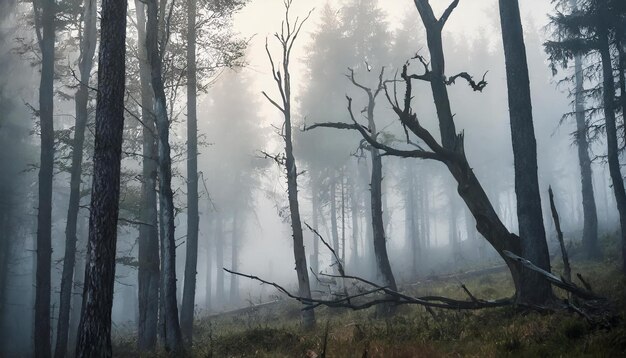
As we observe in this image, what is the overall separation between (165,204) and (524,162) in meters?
7.55

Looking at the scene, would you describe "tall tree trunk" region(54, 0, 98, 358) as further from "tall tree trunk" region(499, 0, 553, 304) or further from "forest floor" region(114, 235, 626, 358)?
"tall tree trunk" region(499, 0, 553, 304)

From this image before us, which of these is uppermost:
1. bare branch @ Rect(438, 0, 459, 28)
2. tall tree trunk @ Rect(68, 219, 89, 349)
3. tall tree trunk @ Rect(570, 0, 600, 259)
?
bare branch @ Rect(438, 0, 459, 28)

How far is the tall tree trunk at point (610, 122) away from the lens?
14055 millimetres

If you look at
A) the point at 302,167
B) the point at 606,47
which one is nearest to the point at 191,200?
the point at 606,47

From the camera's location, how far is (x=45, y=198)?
568 inches

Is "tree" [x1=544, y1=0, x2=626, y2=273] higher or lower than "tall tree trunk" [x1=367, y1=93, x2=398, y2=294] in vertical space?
higher

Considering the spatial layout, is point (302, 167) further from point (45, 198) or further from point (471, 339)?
point (471, 339)

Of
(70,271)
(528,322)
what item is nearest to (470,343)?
(528,322)

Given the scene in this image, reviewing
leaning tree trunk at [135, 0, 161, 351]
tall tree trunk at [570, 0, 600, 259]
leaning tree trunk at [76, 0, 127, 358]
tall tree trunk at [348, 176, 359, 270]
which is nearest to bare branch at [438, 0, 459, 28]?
leaning tree trunk at [76, 0, 127, 358]

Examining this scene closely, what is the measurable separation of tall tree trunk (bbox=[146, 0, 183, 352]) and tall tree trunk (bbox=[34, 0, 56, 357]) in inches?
232

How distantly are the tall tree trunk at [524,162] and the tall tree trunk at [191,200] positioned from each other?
9.57 meters

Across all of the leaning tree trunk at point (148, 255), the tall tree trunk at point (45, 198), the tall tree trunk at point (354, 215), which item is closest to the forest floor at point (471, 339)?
the leaning tree trunk at point (148, 255)

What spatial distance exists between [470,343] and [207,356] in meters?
4.36

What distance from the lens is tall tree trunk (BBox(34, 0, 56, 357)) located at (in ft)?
43.9
